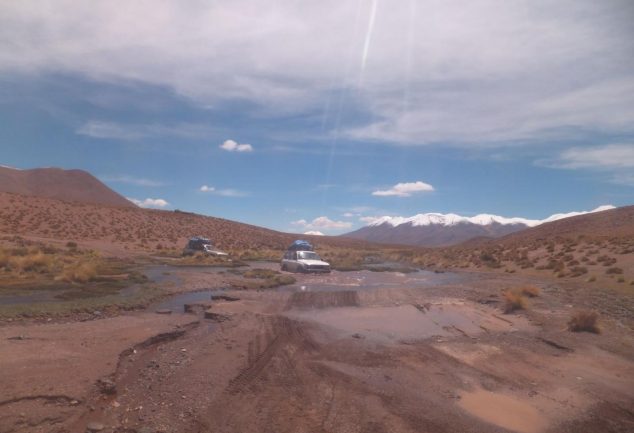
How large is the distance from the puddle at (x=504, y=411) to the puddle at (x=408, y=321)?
13.6 feet

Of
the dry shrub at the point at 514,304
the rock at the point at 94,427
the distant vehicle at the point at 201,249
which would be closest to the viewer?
the rock at the point at 94,427

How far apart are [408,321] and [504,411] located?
7.10m

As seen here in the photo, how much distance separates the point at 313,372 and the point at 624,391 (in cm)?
530

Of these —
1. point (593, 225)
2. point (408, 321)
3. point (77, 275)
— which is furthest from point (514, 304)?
point (593, 225)

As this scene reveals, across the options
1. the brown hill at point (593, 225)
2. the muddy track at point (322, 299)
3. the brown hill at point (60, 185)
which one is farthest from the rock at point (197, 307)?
the brown hill at point (60, 185)

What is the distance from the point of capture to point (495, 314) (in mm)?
15500

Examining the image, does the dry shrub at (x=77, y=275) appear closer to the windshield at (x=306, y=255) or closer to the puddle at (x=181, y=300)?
the puddle at (x=181, y=300)

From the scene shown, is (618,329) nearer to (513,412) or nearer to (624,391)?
(624,391)

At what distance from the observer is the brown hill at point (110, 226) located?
55.2 meters

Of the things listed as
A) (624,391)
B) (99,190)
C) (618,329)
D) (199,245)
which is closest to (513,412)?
(624,391)

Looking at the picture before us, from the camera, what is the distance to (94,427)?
5805 mm

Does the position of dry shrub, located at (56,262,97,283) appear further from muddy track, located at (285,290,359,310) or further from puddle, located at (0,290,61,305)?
muddy track, located at (285,290,359,310)

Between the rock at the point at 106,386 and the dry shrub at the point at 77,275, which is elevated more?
the dry shrub at the point at 77,275

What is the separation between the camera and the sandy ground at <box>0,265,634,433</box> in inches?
247
